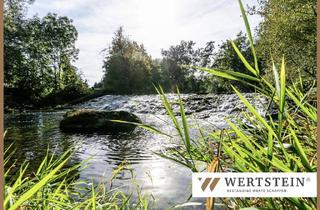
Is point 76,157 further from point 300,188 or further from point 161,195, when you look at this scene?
point 300,188

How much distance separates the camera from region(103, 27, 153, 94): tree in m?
23.2

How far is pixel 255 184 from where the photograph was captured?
794 mm

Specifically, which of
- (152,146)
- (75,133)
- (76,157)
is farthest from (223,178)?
(75,133)

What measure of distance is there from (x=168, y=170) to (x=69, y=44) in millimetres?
14990

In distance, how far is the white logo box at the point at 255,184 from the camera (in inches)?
29.8

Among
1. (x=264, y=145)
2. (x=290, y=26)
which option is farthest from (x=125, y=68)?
(x=264, y=145)

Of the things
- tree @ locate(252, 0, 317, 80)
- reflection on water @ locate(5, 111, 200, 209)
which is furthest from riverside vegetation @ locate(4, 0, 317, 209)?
tree @ locate(252, 0, 317, 80)

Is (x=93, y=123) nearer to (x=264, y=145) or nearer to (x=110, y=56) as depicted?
(x=264, y=145)

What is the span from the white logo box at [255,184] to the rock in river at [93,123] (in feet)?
26.9

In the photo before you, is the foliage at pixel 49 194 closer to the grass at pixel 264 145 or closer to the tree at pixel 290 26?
the grass at pixel 264 145

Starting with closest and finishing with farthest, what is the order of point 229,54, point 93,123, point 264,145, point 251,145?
point 251,145 → point 264,145 → point 229,54 → point 93,123

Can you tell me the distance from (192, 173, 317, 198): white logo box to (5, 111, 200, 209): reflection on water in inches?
40.9

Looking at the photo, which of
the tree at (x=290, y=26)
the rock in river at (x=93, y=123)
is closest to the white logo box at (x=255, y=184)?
the rock in river at (x=93, y=123)

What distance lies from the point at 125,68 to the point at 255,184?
2260 cm
